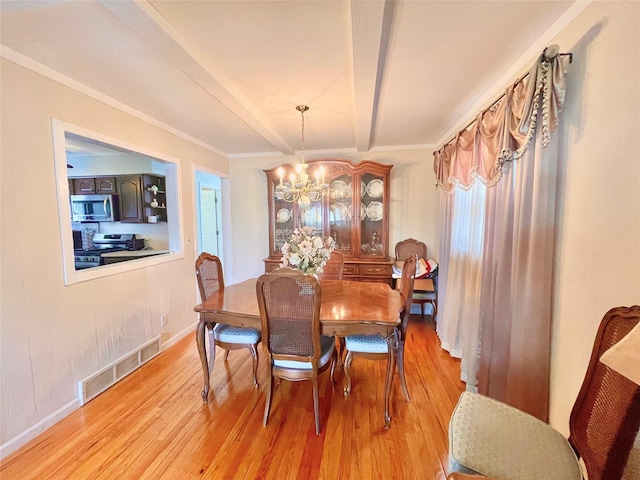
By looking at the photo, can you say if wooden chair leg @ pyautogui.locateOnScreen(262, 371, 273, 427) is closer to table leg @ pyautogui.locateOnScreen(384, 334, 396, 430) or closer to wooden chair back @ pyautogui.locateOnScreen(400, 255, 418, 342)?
table leg @ pyautogui.locateOnScreen(384, 334, 396, 430)

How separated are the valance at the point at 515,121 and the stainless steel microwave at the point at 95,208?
14.8ft

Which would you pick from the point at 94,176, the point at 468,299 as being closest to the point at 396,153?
the point at 468,299

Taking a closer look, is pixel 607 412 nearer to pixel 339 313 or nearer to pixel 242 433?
pixel 339 313

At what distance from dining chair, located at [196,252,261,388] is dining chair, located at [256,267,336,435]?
0.35 meters

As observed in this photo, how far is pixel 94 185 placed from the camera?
396 cm

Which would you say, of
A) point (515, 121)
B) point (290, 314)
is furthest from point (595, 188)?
point (290, 314)

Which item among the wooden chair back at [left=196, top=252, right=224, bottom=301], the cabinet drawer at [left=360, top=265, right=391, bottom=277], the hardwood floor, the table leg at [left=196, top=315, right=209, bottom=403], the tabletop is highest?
the wooden chair back at [left=196, top=252, right=224, bottom=301]

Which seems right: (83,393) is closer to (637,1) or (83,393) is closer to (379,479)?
(379,479)

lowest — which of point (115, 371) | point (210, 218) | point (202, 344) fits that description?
point (115, 371)

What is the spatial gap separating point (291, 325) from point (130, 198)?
11.6 feet

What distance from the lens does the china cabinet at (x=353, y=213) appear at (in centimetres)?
371

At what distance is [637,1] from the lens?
1.02 metres

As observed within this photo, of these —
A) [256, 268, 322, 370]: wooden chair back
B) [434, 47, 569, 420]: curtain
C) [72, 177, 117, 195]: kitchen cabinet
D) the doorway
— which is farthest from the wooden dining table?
the doorway

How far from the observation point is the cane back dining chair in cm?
88
